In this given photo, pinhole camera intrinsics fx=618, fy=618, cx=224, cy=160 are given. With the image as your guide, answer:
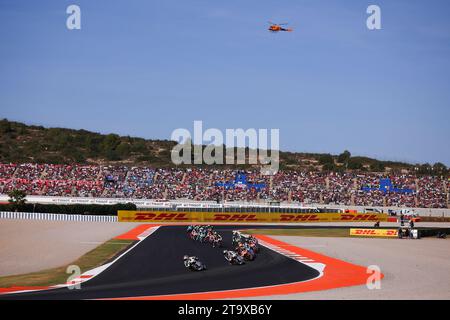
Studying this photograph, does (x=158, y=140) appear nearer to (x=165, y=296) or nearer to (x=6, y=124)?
(x=6, y=124)

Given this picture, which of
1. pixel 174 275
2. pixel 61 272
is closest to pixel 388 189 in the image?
pixel 174 275

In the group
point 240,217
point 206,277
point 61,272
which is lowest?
point 240,217

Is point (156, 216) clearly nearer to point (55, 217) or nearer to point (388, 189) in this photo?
point (55, 217)

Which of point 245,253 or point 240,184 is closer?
point 245,253

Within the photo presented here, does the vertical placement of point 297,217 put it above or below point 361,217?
above

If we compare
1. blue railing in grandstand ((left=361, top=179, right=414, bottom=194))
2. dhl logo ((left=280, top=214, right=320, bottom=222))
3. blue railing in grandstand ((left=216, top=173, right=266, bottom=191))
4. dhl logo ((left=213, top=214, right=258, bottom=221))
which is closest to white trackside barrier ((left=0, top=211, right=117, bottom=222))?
dhl logo ((left=213, top=214, right=258, bottom=221))

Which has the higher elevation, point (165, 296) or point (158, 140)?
point (158, 140)

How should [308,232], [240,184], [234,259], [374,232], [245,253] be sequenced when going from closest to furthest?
[234,259]
[245,253]
[374,232]
[308,232]
[240,184]

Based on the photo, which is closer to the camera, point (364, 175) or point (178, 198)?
point (178, 198)
